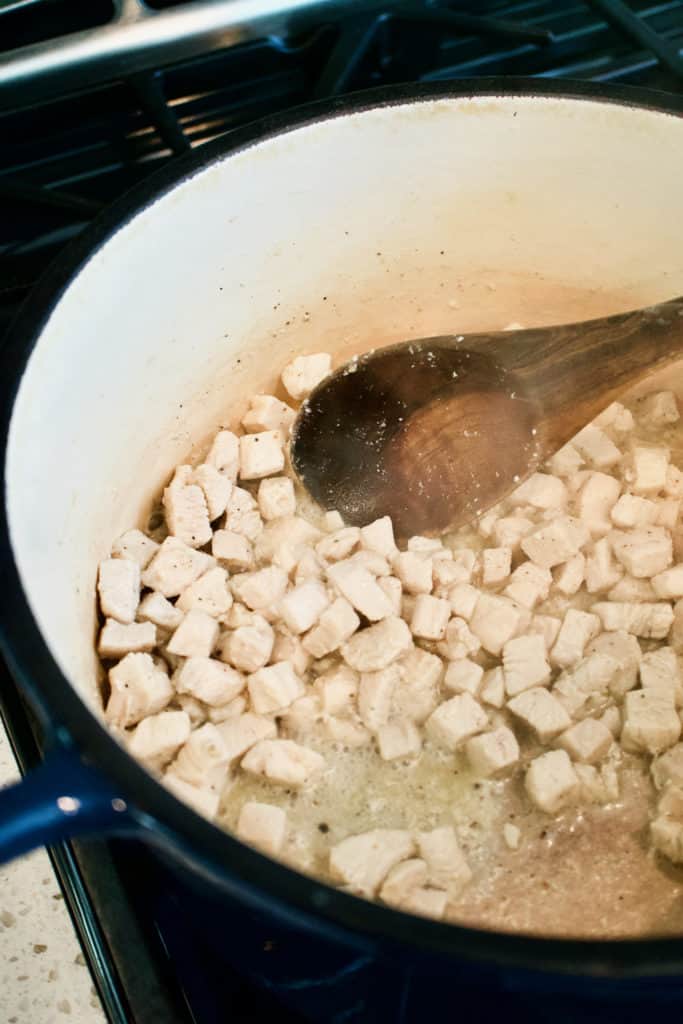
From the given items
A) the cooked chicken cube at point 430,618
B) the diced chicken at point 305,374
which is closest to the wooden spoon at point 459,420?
the diced chicken at point 305,374

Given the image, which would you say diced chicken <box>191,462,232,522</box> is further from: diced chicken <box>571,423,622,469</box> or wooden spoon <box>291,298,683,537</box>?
diced chicken <box>571,423,622,469</box>

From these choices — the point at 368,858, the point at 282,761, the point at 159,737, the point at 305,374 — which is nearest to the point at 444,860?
the point at 368,858

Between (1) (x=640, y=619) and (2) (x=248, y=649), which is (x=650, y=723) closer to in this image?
(1) (x=640, y=619)

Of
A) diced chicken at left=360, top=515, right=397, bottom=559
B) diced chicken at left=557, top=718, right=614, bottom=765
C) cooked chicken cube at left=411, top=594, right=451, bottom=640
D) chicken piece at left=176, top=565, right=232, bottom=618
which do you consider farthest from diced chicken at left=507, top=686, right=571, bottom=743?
chicken piece at left=176, top=565, right=232, bottom=618

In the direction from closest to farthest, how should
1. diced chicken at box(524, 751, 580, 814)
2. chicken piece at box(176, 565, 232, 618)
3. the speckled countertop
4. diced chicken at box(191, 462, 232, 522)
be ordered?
the speckled countertop, diced chicken at box(524, 751, 580, 814), chicken piece at box(176, 565, 232, 618), diced chicken at box(191, 462, 232, 522)

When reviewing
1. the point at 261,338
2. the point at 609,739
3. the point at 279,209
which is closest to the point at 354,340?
the point at 261,338

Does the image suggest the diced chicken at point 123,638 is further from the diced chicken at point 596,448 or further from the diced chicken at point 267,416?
the diced chicken at point 596,448

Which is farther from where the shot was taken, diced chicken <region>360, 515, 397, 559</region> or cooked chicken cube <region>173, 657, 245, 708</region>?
diced chicken <region>360, 515, 397, 559</region>
